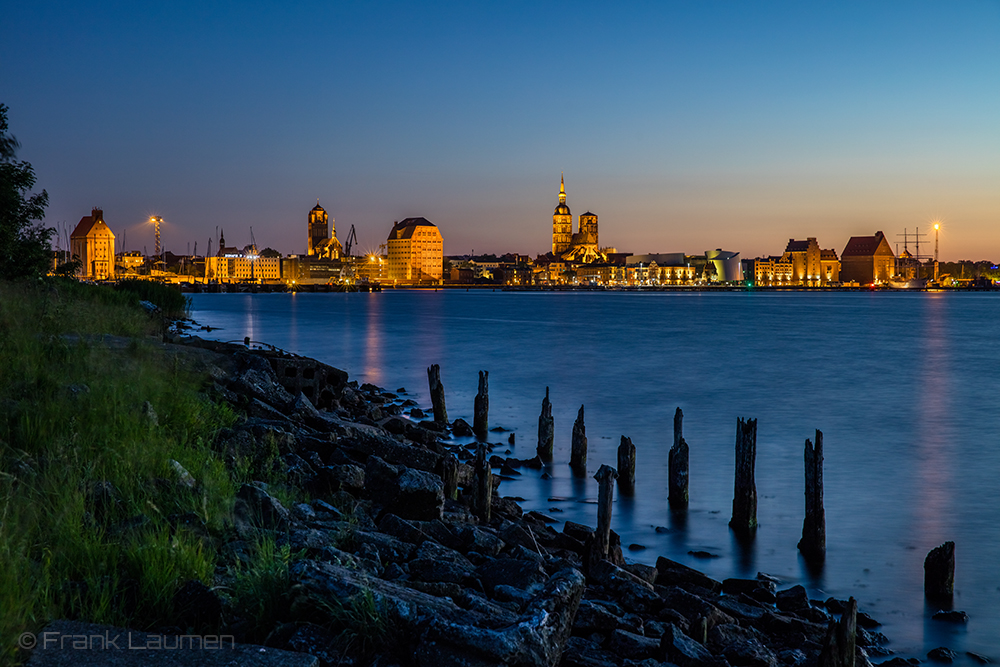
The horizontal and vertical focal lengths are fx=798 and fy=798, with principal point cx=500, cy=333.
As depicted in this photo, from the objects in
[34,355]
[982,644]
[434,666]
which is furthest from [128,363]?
[982,644]

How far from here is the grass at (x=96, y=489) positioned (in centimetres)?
532

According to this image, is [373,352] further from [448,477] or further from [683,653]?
[683,653]

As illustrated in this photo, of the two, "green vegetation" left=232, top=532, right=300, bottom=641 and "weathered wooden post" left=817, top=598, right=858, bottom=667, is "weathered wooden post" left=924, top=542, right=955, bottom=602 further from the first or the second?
"green vegetation" left=232, top=532, right=300, bottom=641

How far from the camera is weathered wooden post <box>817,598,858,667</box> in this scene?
7117 mm

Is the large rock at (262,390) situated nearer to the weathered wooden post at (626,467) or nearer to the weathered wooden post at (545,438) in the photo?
the weathered wooden post at (545,438)

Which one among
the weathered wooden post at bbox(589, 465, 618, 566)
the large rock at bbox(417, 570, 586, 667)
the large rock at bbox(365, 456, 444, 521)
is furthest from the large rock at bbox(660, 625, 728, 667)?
the large rock at bbox(365, 456, 444, 521)

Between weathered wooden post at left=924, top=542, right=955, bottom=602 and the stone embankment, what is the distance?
1.66 metres

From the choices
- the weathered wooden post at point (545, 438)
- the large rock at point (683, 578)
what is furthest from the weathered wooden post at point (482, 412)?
the large rock at point (683, 578)

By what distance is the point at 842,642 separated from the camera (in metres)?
7.13

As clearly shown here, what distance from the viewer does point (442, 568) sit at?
7109mm

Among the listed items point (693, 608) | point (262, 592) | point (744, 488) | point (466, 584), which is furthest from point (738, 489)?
point (262, 592)

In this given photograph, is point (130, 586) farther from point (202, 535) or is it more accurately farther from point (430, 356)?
point (430, 356)

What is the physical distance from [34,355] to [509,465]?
10.3m

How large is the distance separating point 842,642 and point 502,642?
12.4ft
